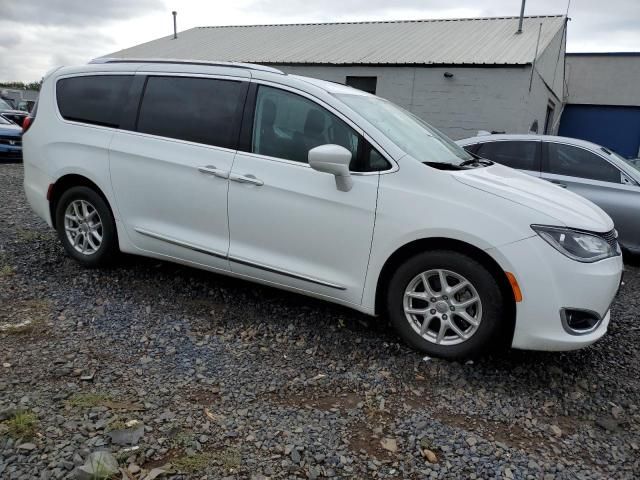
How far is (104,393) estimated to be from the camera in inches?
109

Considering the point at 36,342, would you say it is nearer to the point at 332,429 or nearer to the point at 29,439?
the point at 29,439

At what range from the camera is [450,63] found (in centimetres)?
1414

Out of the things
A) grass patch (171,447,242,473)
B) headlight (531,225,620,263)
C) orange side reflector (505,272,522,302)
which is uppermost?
headlight (531,225,620,263)

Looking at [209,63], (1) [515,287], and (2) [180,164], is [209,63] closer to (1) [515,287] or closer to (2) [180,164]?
(2) [180,164]

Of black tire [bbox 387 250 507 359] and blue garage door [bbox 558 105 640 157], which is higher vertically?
blue garage door [bbox 558 105 640 157]

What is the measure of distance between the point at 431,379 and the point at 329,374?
0.63 metres

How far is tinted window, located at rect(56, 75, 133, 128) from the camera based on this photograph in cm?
429

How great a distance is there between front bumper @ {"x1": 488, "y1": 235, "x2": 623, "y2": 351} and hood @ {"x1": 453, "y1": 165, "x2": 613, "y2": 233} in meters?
0.24

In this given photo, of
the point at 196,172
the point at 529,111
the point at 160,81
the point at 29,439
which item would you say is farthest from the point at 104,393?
the point at 529,111

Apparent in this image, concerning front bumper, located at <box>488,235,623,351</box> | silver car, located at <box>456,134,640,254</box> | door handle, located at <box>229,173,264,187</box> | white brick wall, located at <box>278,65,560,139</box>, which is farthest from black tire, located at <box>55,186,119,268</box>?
white brick wall, located at <box>278,65,560,139</box>

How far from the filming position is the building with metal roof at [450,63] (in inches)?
538

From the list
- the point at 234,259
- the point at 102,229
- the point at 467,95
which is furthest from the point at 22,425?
the point at 467,95

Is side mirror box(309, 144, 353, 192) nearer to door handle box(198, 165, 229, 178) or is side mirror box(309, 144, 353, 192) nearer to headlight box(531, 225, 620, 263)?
door handle box(198, 165, 229, 178)

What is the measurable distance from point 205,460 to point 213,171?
2.06 m
